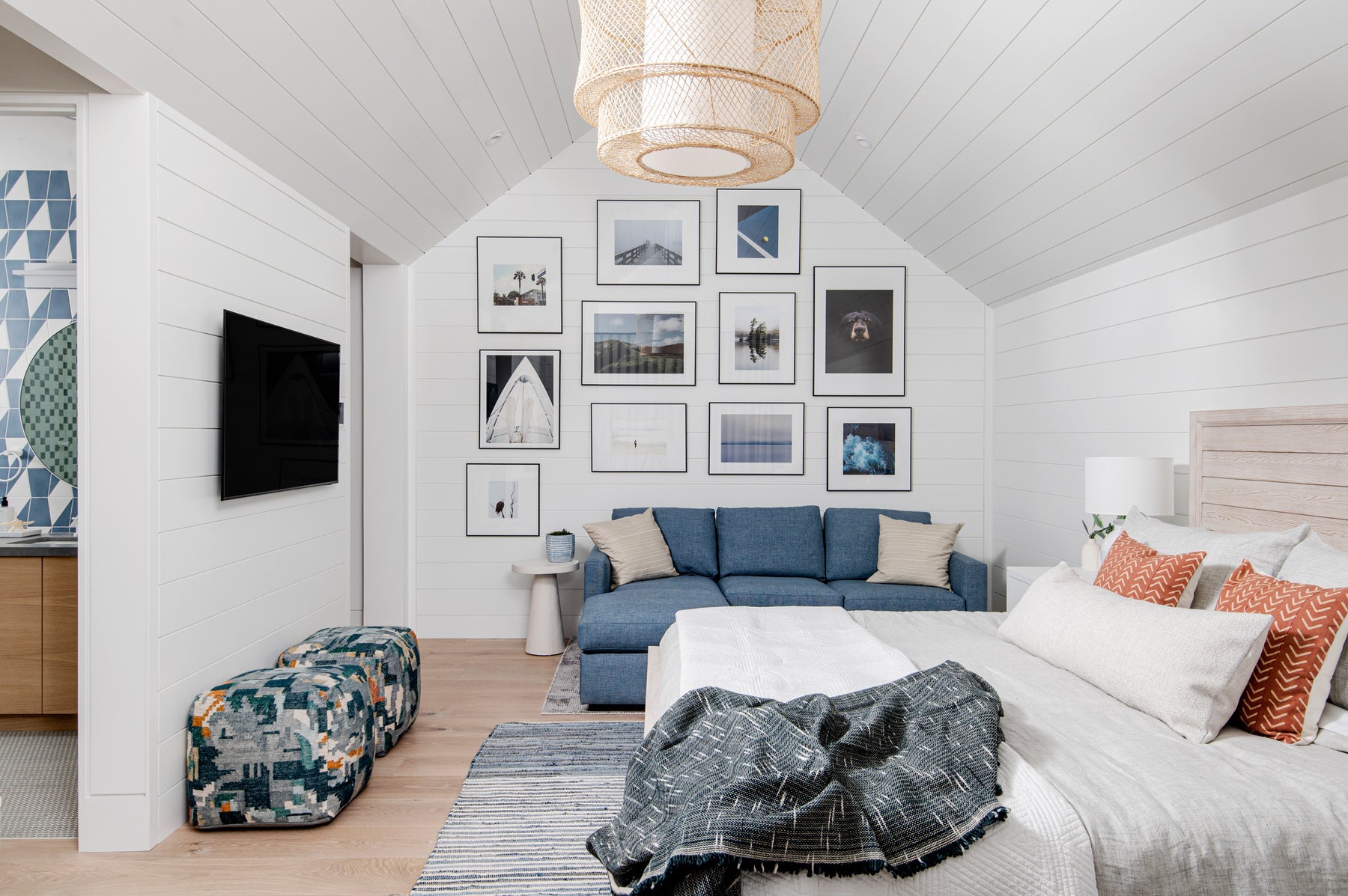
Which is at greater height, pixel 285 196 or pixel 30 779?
pixel 285 196

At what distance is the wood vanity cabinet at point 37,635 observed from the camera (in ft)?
9.44

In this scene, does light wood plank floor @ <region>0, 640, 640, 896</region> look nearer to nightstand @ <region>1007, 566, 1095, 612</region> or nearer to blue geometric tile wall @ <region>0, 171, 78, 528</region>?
blue geometric tile wall @ <region>0, 171, 78, 528</region>

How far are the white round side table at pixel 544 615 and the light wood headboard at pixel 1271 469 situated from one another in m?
Answer: 3.17

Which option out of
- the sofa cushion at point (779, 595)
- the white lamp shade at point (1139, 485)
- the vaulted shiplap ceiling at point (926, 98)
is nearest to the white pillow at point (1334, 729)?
the white lamp shade at point (1139, 485)

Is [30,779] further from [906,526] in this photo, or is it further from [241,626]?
[906,526]

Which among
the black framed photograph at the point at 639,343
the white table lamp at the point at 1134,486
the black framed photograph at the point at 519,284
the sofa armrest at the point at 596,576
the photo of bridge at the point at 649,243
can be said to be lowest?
the sofa armrest at the point at 596,576

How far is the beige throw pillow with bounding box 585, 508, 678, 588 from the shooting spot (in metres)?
4.18

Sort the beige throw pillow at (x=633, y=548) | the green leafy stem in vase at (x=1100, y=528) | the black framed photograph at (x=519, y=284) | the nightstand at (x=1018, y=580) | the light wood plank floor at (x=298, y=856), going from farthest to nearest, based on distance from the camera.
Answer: the black framed photograph at (x=519, y=284), the beige throw pillow at (x=633, y=548), the nightstand at (x=1018, y=580), the green leafy stem in vase at (x=1100, y=528), the light wood plank floor at (x=298, y=856)

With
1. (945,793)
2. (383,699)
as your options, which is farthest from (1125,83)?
(383,699)

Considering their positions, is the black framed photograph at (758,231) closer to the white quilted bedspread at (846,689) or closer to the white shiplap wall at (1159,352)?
the white shiplap wall at (1159,352)

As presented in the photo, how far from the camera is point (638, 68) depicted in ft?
5.80

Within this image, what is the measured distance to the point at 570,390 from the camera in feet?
15.7

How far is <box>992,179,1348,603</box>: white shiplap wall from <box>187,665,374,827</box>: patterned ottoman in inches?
138

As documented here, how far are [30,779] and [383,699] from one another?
1253mm
